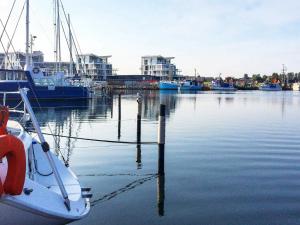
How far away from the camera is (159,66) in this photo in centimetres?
19050

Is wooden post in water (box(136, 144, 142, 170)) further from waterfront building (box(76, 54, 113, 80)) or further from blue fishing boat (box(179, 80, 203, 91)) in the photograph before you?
waterfront building (box(76, 54, 113, 80))

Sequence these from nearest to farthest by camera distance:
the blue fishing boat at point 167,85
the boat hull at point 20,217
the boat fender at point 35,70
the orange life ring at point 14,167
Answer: the orange life ring at point 14,167 → the boat hull at point 20,217 → the boat fender at point 35,70 → the blue fishing boat at point 167,85

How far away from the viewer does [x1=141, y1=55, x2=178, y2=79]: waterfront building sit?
190000mm

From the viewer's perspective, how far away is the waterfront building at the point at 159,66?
623 feet

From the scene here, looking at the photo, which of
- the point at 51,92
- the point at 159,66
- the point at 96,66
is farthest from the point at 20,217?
the point at 159,66

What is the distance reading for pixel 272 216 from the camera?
34.4 ft

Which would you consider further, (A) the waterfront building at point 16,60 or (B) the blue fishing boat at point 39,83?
(B) the blue fishing boat at point 39,83

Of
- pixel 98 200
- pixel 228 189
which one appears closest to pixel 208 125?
pixel 228 189

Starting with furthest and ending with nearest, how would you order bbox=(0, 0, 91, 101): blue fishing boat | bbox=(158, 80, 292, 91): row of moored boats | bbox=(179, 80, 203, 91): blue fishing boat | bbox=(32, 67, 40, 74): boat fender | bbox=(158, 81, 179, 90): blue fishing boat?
bbox=(179, 80, 203, 91): blue fishing boat, bbox=(158, 80, 292, 91): row of moored boats, bbox=(158, 81, 179, 90): blue fishing boat, bbox=(32, 67, 40, 74): boat fender, bbox=(0, 0, 91, 101): blue fishing boat

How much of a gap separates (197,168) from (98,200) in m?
5.50

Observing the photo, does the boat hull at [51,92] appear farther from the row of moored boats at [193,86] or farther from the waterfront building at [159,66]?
the waterfront building at [159,66]

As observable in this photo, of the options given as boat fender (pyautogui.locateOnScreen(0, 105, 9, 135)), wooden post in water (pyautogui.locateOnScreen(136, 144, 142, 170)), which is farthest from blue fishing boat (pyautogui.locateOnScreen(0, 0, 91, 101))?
boat fender (pyautogui.locateOnScreen(0, 105, 9, 135))

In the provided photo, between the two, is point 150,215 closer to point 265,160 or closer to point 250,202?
point 250,202

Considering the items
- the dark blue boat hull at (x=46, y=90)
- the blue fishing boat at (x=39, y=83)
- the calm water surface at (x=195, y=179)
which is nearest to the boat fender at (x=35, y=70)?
the blue fishing boat at (x=39, y=83)
